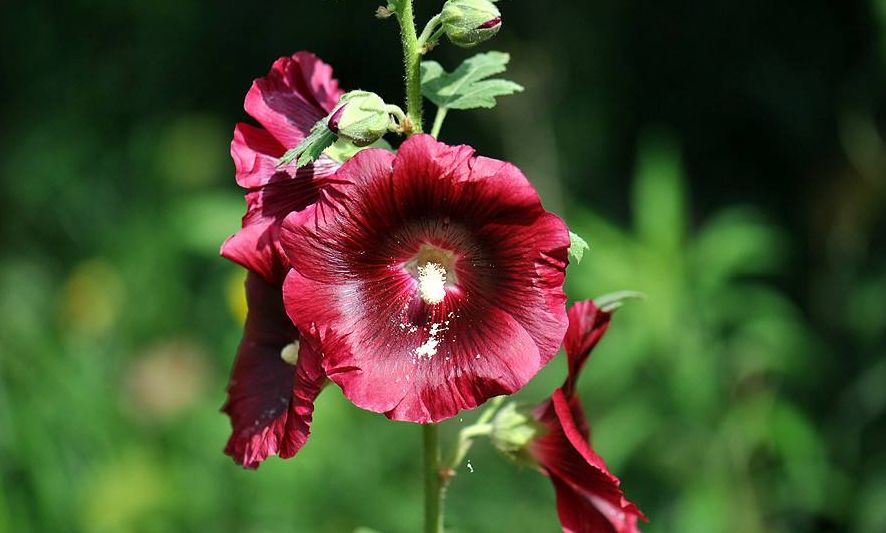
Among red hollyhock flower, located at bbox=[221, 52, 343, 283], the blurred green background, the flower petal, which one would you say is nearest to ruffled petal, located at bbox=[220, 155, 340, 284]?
red hollyhock flower, located at bbox=[221, 52, 343, 283]

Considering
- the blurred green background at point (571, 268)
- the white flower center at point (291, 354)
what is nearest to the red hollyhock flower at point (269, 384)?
the white flower center at point (291, 354)

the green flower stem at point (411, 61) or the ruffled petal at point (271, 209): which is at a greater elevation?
the green flower stem at point (411, 61)

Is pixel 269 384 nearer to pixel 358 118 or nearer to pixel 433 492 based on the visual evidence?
pixel 433 492

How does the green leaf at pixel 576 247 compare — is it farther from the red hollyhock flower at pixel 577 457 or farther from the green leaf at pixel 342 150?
the green leaf at pixel 342 150

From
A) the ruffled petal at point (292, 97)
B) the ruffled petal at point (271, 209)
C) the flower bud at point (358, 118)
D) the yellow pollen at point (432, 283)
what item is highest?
the flower bud at point (358, 118)

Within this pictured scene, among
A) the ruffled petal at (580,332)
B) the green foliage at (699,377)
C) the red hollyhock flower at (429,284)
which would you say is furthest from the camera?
the green foliage at (699,377)

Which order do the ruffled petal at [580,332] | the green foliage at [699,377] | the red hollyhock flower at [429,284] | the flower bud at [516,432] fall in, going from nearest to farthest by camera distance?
the red hollyhock flower at [429,284] < the ruffled petal at [580,332] < the flower bud at [516,432] < the green foliage at [699,377]

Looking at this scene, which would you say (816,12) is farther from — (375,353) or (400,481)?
(375,353)
